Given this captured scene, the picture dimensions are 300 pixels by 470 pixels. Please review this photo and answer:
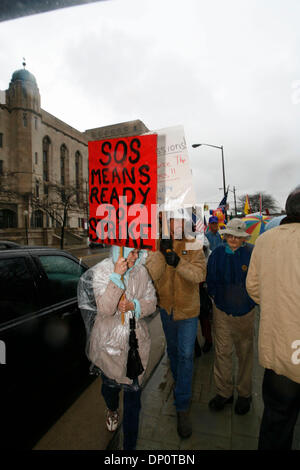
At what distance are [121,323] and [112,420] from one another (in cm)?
99

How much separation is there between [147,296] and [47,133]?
47340 millimetres

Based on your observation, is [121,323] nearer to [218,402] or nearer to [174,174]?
[218,402]

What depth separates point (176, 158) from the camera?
136 inches

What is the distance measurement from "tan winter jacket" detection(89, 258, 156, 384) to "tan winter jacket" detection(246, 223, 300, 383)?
89 centimetres

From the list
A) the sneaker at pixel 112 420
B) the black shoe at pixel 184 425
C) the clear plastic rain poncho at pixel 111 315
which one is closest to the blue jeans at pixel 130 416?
the clear plastic rain poncho at pixel 111 315

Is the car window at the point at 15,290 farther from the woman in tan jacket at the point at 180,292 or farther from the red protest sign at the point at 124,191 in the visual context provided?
the woman in tan jacket at the point at 180,292

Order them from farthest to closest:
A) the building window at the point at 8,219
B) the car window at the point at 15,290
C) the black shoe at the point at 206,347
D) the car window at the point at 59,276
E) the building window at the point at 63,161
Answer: the building window at the point at 63,161 → the building window at the point at 8,219 → the black shoe at the point at 206,347 → the car window at the point at 59,276 → the car window at the point at 15,290

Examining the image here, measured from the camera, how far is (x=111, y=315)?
1.95 metres

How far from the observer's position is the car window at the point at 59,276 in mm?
2645

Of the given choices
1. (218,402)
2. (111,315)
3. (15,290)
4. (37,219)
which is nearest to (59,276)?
(15,290)

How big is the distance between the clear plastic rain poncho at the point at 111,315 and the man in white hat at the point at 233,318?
0.88m

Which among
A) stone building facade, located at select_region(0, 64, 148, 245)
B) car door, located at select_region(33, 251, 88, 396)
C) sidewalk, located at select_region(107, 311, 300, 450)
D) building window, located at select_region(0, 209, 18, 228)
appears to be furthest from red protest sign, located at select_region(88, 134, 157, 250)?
building window, located at select_region(0, 209, 18, 228)

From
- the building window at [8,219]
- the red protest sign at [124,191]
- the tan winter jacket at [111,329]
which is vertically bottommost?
the tan winter jacket at [111,329]

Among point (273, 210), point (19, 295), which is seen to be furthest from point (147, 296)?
point (273, 210)
